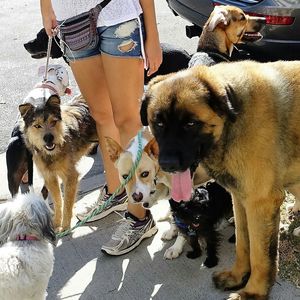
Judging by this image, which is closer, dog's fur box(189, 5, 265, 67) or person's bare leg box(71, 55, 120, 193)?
person's bare leg box(71, 55, 120, 193)

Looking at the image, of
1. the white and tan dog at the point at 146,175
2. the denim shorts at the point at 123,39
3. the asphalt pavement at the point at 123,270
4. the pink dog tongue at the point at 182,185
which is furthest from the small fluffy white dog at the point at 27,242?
the denim shorts at the point at 123,39

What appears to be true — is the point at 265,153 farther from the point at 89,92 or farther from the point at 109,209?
the point at 109,209

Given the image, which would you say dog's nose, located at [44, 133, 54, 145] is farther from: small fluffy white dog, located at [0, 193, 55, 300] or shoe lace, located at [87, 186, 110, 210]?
small fluffy white dog, located at [0, 193, 55, 300]

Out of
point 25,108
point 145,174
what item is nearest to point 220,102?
point 145,174

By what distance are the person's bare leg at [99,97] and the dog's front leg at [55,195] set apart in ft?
1.67

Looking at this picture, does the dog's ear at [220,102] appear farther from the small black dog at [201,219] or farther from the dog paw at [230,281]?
the dog paw at [230,281]

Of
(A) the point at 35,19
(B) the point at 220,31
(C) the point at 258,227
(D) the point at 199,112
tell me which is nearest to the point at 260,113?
(D) the point at 199,112

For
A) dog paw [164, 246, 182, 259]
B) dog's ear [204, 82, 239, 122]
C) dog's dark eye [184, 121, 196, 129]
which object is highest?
dog's ear [204, 82, 239, 122]

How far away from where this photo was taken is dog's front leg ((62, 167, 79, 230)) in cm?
457

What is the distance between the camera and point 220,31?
5488 mm

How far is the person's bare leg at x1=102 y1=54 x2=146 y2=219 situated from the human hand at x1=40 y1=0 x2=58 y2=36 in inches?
23.6

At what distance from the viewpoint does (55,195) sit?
4.66 metres

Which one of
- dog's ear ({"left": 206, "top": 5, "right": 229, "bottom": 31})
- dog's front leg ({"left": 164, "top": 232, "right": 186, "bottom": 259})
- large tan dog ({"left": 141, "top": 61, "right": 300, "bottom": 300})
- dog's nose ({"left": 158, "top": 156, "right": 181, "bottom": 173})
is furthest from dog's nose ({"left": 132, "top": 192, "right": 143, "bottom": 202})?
dog's ear ({"left": 206, "top": 5, "right": 229, "bottom": 31})

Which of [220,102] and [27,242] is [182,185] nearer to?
[220,102]
